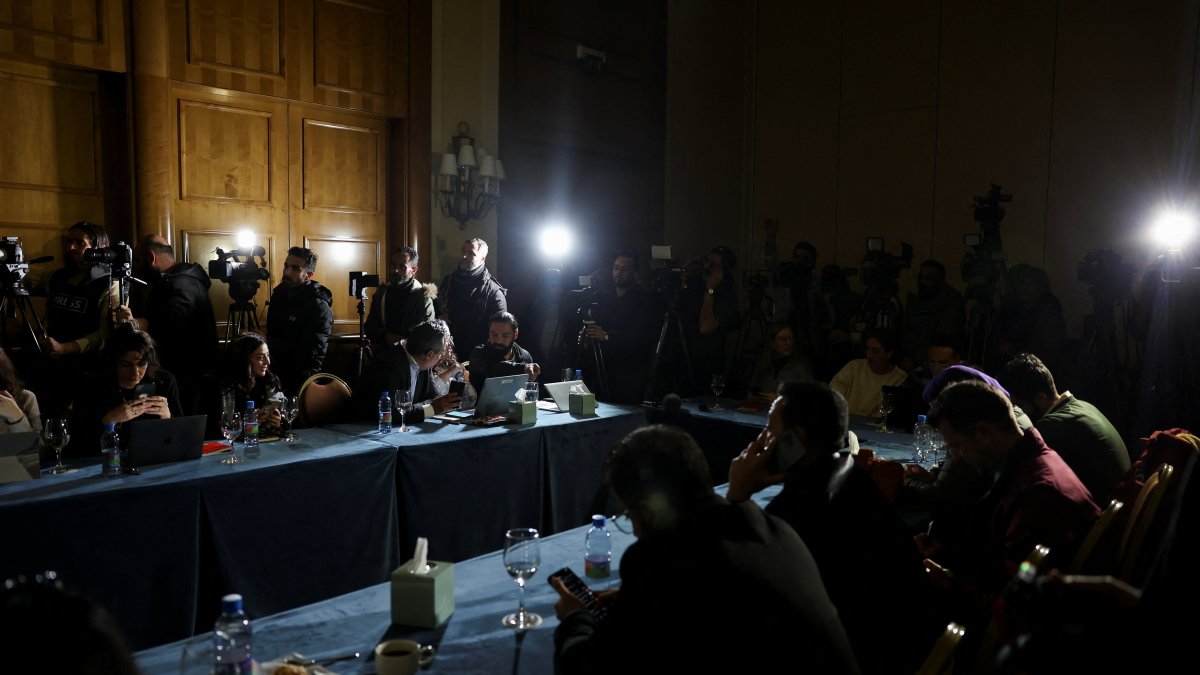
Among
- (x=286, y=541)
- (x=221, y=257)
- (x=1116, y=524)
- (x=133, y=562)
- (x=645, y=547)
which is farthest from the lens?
(x=221, y=257)

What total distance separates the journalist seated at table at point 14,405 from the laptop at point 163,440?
51 cm

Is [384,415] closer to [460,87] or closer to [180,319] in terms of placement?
[180,319]

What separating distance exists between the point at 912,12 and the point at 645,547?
6.54m

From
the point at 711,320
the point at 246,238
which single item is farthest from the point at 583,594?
the point at 246,238

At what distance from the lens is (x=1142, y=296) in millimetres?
4828

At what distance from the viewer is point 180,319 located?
420 cm

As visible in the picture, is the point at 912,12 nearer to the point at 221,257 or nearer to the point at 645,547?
the point at 221,257

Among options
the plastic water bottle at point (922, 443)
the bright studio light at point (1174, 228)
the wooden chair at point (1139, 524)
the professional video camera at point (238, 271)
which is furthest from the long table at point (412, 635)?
the bright studio light at point (1174, 228)

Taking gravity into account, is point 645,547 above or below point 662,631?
above

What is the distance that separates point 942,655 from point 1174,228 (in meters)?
4.94

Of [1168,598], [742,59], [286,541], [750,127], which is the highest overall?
[742,59]

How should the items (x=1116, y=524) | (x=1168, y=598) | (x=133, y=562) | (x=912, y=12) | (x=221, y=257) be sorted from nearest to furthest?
1. (x=1168, y=598)
2. (x=1116, y=524)
3. (x=133, y=562)
4. (x=221, y=257)
5. (x=912, y=12)

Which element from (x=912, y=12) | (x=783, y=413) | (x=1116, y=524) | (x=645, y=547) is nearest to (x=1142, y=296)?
(x=912, y=12)

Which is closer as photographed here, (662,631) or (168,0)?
(662,631)
